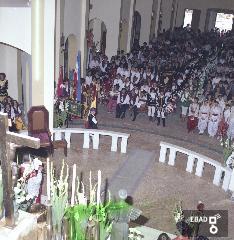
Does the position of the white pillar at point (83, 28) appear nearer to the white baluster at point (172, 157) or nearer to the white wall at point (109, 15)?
the white wall at point (109, 15)

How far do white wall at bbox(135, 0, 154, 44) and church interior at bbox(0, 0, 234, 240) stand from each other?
5.41 metres

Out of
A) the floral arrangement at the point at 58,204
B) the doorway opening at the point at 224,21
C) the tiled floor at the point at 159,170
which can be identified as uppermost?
the doorway opening at the point at 224,21

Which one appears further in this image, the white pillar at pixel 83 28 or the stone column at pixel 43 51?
the white pillar at pixel 83 28

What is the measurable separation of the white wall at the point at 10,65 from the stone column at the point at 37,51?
327 centimetres

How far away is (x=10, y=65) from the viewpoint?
14.4 m

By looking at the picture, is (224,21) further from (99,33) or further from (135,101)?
(135,101)

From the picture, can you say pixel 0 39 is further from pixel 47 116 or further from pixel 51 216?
pixel 51 216

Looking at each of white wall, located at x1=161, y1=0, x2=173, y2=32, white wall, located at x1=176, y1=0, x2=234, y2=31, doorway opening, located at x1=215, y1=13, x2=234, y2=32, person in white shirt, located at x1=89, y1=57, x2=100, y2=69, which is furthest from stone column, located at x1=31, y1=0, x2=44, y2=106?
doorway opening, located at x1=215, y1=13, x2=234, y2=32

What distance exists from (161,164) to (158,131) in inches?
107

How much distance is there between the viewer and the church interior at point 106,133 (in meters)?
5.20

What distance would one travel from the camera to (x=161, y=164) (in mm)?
11828

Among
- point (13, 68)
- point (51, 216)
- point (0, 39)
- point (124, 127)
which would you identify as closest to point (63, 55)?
point (13, 68)

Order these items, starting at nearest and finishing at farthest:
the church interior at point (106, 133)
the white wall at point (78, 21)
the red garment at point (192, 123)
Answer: the church interior at point (106, 133)
the red garment at point (192, 123)
the white wall at point (78, 21)

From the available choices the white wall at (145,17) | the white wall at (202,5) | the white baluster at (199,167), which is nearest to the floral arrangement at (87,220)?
the white baluster at (199,167)
